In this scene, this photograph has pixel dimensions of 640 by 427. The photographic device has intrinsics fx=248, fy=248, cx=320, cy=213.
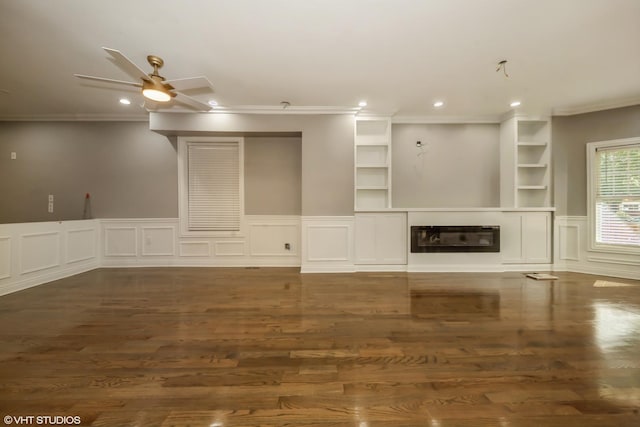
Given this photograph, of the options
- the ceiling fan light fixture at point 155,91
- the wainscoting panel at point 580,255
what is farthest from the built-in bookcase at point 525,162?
the ceiling fan light fixture at point 155,91

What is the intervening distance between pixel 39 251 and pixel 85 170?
1.69 metres

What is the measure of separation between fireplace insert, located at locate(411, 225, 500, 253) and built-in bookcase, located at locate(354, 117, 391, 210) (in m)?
0.80

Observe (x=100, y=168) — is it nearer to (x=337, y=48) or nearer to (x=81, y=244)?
(x=81, y=244)

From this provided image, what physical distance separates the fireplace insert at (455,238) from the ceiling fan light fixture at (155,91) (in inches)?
151

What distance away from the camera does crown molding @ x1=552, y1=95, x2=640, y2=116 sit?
3.73 m

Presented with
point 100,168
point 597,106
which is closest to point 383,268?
point 597,106

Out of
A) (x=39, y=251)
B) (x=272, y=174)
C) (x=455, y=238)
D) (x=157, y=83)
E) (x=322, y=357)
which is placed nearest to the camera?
(x=322, y=357)

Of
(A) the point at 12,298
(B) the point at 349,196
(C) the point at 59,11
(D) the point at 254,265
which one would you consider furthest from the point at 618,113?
(A) the point at 12,298

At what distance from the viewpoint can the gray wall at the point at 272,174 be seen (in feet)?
15.0

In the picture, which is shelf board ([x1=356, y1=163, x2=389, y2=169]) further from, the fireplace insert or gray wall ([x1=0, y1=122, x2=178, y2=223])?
gray wall ([x1=0, y1=122, x2=178, y2=223])

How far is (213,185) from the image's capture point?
4574 millimetres

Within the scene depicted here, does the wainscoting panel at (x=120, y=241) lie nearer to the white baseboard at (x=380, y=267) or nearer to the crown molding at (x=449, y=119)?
the white baseboard at (x=380, y=267)

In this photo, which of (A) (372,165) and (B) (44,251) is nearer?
(B) (44,251)

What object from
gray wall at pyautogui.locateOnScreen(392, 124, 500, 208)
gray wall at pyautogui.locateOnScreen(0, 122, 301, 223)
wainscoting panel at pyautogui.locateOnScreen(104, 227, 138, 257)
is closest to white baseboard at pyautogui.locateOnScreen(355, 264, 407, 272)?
gray wall at pyautogui.locateOnScreen(392, 124, 500, 208)
